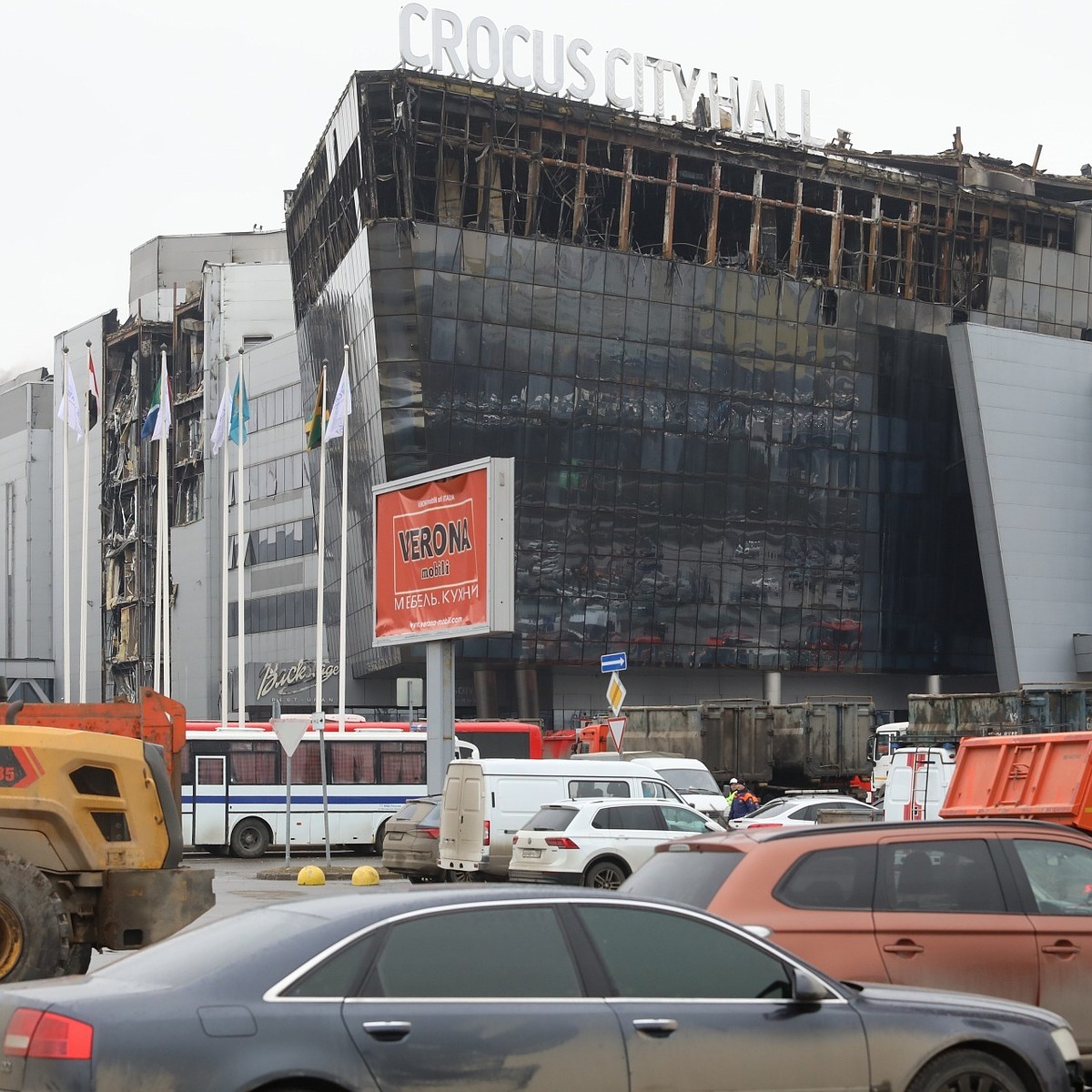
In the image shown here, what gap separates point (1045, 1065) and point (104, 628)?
102 metres

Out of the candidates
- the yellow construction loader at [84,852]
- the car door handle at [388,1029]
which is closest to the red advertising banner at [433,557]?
the yellow construction loader at [84,852]

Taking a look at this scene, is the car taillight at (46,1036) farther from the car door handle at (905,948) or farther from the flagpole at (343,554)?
the flagpole at (343,554)

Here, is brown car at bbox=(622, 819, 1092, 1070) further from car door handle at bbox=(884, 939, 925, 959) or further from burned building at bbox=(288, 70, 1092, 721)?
burned building at bbox=(288, 70, 1092, 721)

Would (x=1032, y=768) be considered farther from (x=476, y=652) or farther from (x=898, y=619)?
(x=898, y=619)

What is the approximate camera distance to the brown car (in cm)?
935

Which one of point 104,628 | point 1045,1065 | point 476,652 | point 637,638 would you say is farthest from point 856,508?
point 1045,1065

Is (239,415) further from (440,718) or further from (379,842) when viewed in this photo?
(440,718)

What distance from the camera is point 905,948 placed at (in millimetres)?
9438

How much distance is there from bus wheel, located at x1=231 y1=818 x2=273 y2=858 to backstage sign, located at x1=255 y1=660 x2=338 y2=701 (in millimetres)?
41985

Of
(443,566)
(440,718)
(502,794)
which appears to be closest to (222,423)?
(443,566)

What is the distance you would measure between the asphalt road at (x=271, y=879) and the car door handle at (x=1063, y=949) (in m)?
12.3

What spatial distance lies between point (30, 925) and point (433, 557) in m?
16.6

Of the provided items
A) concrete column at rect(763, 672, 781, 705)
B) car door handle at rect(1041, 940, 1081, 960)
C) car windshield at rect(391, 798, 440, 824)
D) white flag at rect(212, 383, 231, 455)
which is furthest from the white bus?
concrete column at rect(763, 672, 781, 705)

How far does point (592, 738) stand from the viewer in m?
47.2
